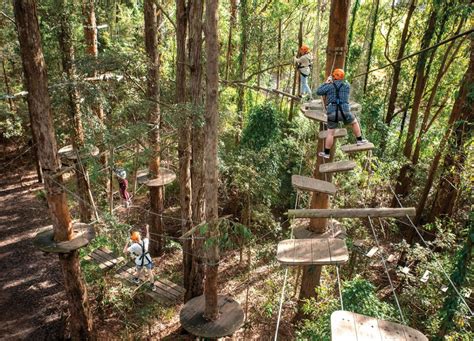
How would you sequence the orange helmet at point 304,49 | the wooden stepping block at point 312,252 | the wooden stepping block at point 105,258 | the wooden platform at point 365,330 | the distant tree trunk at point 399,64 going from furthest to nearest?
1. the distant tree trunk at point 399,64
2. the wooden stepping block at point 105,258
3. the orange helmet at point 304,49
4. the wooden stepping block at point 312,252
5. the wooden platform at point 365,330

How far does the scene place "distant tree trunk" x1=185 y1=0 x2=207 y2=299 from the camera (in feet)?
21.3

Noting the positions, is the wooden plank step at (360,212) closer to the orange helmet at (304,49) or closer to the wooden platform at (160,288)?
the orange helmet at (304,49)

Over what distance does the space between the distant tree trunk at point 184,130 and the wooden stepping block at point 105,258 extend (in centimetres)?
148

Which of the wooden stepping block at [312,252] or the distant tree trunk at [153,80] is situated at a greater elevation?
the distant tree trunk at [153,80]

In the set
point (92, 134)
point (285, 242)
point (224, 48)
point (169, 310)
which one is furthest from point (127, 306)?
point (224, 48)

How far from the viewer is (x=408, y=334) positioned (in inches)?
96.6

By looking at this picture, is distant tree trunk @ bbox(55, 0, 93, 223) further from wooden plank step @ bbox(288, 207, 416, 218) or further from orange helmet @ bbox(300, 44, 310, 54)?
wooden plank step @ bbox(288, 207, 416, 218)

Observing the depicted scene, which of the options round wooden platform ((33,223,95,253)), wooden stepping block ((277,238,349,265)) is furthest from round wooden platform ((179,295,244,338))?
wooden stepping block ((277,238,349,265))

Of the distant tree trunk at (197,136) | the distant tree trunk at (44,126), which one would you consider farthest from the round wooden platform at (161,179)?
the distant tree trunk at (44,126)

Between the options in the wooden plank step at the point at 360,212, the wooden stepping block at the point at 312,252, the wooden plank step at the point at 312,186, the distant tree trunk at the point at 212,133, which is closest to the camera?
the wooden stepping block at the point at 312,252

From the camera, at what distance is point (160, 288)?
7.03 meters

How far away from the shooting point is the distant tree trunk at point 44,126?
521 cm

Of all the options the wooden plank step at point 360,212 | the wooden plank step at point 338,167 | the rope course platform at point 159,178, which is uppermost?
the wooden plank step at point 338,167

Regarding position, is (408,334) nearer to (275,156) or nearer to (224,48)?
(275,156)
